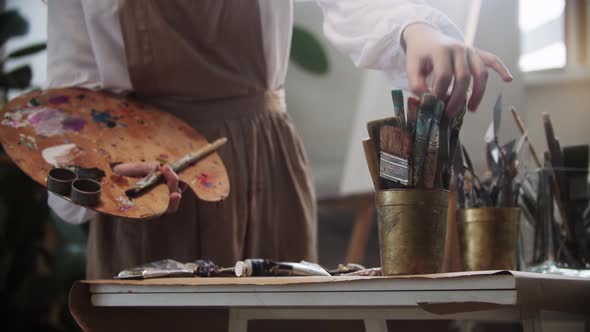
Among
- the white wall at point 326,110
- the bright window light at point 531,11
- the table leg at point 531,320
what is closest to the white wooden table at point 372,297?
the table leg at point 531,320

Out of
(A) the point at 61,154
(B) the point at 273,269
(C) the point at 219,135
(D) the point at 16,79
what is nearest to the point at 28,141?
(A) the point at 61,154

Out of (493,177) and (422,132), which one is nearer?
(422,132)

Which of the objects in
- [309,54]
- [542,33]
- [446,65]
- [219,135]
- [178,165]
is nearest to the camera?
[446,65]

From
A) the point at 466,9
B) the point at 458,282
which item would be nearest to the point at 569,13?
the point at 466,9

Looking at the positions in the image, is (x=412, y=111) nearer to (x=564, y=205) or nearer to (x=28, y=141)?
(x=564, y=205)

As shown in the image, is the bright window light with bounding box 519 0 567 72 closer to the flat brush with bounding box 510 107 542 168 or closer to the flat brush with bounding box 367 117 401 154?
the flat brush with bounding box 510 107 542 168

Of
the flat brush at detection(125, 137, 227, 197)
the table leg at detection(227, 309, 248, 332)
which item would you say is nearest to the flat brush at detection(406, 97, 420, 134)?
the table leg at detection(227, 309, 248, 332)

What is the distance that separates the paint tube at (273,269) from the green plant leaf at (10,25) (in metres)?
1.56

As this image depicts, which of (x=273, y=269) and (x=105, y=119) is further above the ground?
(x=105, y=119)

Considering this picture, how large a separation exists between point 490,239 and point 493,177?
0.08 meters

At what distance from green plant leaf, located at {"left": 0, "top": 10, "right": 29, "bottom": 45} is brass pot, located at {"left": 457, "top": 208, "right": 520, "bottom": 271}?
1614mm

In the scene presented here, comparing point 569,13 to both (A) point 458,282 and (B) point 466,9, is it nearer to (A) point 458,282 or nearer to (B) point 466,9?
(B) point 466,9

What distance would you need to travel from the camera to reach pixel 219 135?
949 mm

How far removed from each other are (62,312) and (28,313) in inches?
4.1
